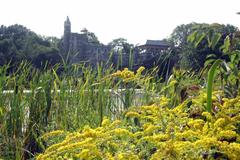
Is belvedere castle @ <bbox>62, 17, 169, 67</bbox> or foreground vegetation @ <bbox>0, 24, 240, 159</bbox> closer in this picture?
foreground vegetation @ <bbox>0, 24, 240, 159</bbox>

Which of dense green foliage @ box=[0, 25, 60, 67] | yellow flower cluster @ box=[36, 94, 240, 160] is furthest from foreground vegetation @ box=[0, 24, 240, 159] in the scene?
dense green foliage @ box=[0, 25, 60, 67]

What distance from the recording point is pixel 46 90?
8.93 feet

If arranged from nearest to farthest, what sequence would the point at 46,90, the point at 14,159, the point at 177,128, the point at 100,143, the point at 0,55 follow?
the point at 100,143 < the point at 177,128 < the point at 14,159 < the point at 46,90 < the point at 0,55

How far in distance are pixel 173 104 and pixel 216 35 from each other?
1.15 m

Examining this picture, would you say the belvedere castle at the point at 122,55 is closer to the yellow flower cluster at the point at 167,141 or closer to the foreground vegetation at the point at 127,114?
the foreground vegetation at the point at 127,114

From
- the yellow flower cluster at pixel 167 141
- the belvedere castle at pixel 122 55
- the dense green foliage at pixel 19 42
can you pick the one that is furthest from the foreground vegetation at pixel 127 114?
the dense green foliage at pixel 19 42

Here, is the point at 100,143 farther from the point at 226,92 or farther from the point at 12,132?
the point at 12,132

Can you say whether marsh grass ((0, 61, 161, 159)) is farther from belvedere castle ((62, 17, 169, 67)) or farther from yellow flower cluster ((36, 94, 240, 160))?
yellow flower cluster ((36, 94, 240, 160))

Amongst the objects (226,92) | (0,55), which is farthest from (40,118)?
(0,55)

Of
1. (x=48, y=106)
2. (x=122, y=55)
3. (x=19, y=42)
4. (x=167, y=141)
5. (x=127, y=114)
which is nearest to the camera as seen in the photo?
(x=167, y=141)

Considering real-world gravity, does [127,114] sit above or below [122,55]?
below

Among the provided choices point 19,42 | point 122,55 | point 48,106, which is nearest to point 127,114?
point 48,106

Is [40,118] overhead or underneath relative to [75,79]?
underneath

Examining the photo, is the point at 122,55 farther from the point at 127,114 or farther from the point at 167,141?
the point at 167,141
